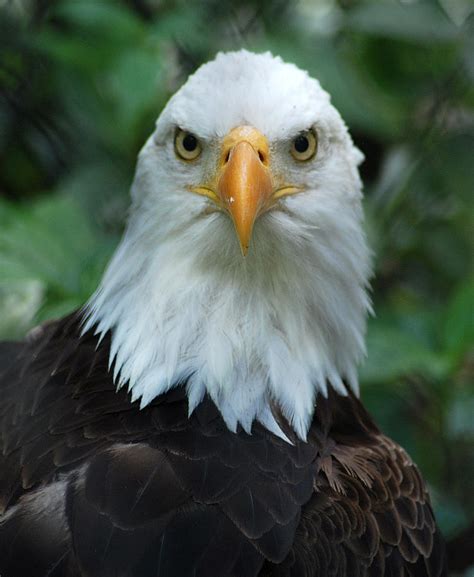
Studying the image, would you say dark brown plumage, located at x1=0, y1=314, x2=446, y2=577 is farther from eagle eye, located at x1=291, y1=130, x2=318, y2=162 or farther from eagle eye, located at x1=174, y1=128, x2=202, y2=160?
eagle eye, located at x1=291, y1=130, x2=318, y2=162

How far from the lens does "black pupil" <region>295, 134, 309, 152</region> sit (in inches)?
137

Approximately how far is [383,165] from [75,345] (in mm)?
2767

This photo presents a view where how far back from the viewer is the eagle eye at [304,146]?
11.4ft

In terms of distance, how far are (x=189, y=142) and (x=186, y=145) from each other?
0.05 ft

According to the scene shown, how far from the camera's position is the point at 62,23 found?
5938 millimetres

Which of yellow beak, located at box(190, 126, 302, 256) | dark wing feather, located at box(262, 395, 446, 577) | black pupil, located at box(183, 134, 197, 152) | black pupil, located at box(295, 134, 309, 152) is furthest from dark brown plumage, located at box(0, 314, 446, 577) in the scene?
black pupil, located at box(295, 134, 309, 152)

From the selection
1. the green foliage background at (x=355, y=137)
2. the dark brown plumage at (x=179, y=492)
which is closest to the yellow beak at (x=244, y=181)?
the dark brown plumage at (x=179, y=492)

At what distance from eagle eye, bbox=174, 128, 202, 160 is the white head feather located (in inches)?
0.9

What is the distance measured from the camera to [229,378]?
134 inches

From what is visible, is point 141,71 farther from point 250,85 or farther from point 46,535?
point 46,535

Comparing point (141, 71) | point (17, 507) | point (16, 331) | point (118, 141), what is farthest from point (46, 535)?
point (118, 141)

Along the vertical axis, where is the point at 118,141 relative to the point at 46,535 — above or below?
above

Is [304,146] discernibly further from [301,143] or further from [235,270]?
[235,270]

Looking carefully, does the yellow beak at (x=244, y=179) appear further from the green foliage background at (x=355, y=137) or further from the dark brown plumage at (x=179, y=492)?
the green foliage background at (x=355, y=137)
